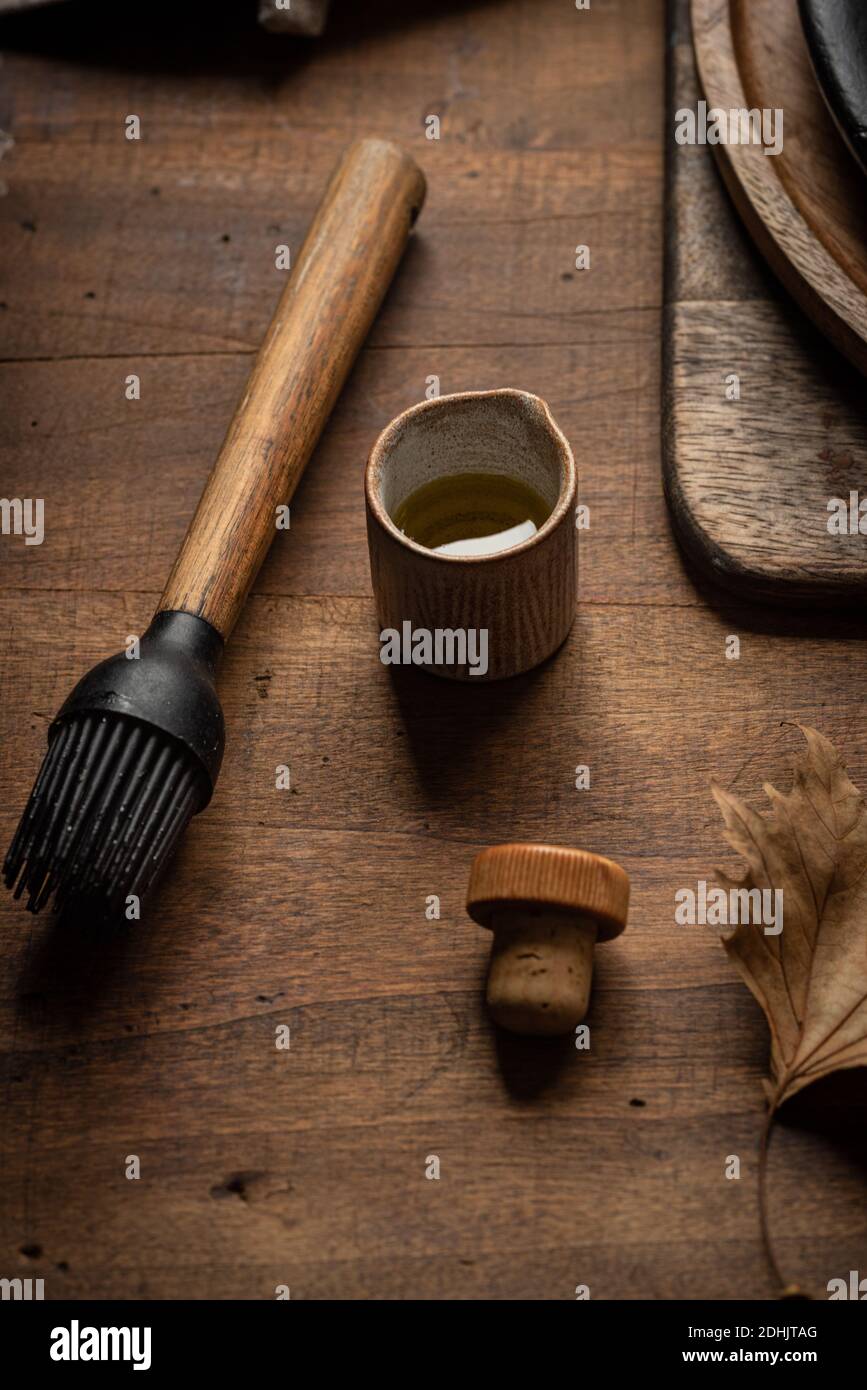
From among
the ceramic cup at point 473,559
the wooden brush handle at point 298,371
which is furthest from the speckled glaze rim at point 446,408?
the wooden brush handle at point 298,371

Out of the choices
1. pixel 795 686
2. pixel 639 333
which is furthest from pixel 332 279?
pixel 795 686

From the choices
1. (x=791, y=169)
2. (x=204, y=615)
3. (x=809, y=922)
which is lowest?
(x=809, y=922)

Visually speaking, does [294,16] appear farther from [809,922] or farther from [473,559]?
[809,922]

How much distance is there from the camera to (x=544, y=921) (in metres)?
0.81

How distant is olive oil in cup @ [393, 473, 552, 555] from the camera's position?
941 mm

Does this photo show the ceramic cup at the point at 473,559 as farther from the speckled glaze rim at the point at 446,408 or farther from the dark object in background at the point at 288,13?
the dark object in background at the point at 288,13

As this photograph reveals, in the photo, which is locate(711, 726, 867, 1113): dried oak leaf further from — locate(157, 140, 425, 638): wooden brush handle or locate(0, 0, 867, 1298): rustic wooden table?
locate(157, 140, 425, 638): wooden brush handle

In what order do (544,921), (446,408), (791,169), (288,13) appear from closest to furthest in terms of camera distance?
(544,921)
(446,408)
(791,169)
(288,13)

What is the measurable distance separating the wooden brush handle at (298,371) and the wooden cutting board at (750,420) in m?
0.24

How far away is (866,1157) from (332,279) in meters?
0.73

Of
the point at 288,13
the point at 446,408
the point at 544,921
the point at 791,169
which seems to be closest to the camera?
the point at 544,921

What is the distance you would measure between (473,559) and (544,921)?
0.23 meters

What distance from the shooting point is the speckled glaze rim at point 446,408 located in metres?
0.83

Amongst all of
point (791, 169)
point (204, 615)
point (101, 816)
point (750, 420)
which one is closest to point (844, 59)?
point (791, 169)
